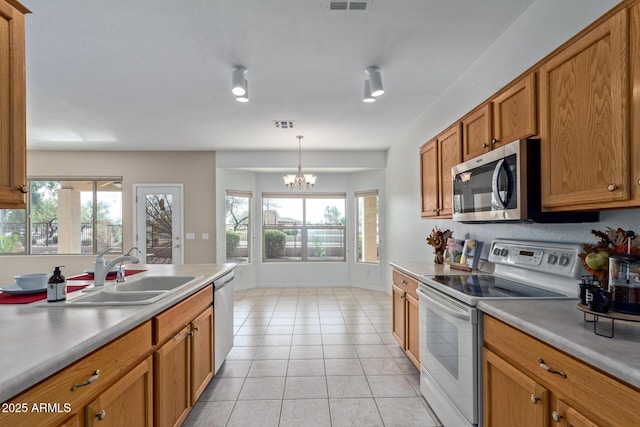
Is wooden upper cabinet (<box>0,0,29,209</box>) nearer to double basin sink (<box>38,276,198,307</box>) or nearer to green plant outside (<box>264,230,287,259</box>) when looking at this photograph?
double basin sink (<box>38,276,198,307</box>)

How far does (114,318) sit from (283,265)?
17.3ft

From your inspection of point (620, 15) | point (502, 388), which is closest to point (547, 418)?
point (502, 388)

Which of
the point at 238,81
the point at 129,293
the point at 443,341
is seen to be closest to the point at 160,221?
the point at 238,81

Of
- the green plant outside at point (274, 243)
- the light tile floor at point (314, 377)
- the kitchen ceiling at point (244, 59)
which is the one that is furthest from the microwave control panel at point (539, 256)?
the green plant outside at point (274, 243)

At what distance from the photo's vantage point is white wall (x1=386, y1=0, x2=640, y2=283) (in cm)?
170

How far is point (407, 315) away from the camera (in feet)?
9.25

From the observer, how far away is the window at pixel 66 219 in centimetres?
567

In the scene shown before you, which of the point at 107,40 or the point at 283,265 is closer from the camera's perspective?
the point at 107,40

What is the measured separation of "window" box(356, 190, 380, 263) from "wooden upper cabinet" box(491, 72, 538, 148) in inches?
162

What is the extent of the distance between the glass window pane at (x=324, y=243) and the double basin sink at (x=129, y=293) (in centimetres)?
439

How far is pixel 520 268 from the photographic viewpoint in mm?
2074

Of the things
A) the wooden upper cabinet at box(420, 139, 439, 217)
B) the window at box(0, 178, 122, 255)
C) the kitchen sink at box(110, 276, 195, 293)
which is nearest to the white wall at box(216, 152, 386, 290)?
the window at box(0, 178, 122, 255)

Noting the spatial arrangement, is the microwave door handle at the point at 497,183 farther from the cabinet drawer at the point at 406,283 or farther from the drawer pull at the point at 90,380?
the drawer pull at the point at 90,380

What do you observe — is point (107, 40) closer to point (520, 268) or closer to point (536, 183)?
point (536, 183)
